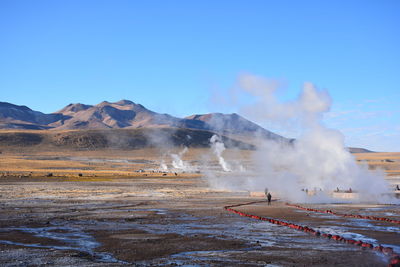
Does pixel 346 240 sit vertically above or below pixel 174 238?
above

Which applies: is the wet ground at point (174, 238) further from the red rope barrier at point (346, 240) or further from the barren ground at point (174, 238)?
the red rope barrier at point (346, 240)

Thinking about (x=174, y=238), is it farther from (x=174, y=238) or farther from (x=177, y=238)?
(x=177, y=238)

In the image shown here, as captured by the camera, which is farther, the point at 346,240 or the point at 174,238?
the point at 174,238

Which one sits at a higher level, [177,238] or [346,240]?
[346,240]

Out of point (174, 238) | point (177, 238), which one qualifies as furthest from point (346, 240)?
point (174, 238)

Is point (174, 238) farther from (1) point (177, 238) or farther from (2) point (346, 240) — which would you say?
(2) point (346, 240)

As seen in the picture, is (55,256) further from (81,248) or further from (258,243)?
(258,243)

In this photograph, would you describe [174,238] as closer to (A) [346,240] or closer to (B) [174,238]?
(B) [174,238]

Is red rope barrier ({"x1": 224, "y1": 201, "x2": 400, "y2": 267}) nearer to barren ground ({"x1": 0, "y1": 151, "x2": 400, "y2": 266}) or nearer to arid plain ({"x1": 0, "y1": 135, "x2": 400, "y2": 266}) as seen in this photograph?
arid plain ({"x1": 0, "y1": 135, "x2": 400, "y2": 266})

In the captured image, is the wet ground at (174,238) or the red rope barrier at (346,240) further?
the wet ground at (174,238)

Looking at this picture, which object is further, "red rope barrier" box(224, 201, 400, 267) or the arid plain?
the arid plain

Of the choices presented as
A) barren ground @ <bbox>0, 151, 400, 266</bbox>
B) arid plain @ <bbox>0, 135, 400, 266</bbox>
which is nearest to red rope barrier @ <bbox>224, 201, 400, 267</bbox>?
arid plain @ <bbox>0, 135, 400, 266</bbox>

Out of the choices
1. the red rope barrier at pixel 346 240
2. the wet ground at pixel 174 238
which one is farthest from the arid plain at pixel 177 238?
the red rope barrier at pixel 346 240

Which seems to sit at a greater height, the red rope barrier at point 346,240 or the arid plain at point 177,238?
the red rope barrier at point 346,240
